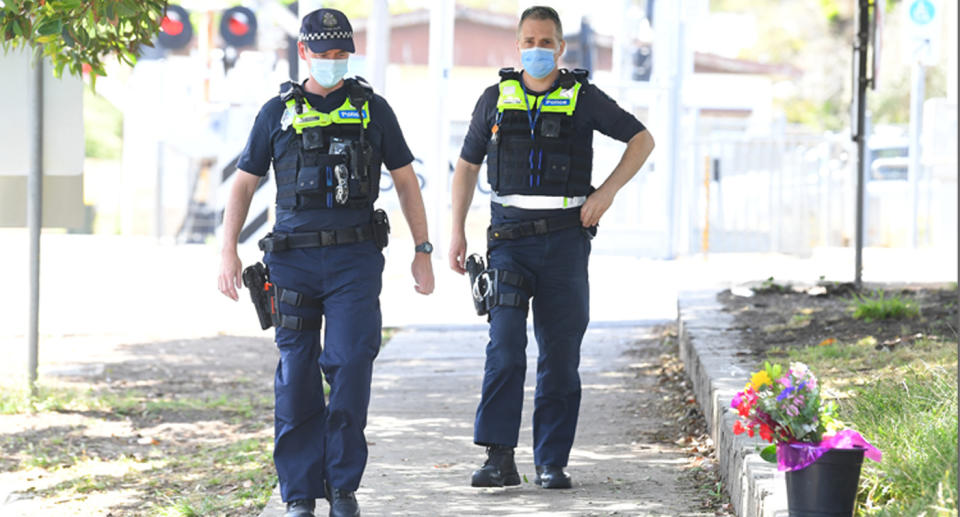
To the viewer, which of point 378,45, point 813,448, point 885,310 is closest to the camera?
point 813,448

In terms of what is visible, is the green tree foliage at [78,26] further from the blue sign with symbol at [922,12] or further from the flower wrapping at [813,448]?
the blue sign with symbol at [922,12]

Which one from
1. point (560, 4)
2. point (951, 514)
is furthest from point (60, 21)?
point (560, 4)

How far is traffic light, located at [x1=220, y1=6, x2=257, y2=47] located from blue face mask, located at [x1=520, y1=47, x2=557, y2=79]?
1625 centimetres

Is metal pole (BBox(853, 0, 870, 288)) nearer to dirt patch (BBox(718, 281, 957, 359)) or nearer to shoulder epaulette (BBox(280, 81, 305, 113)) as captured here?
dirt patch (BBox(718, 281, 957, 359))

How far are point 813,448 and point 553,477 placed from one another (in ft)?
6.52

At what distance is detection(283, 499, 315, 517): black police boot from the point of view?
17.1 feet

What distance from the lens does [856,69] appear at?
10773 mm

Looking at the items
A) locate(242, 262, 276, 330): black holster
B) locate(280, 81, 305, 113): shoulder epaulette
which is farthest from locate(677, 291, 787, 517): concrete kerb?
locate(280, 81, 305, 113): shoulder epaulette

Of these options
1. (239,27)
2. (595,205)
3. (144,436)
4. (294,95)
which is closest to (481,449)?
(595,205)

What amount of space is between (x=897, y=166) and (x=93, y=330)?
15.4 m

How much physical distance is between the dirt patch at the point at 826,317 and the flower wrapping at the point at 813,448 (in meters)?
3.48

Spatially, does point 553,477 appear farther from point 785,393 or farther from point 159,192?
point 159,192

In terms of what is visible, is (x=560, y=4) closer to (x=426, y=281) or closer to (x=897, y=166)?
(x=897, y=166)

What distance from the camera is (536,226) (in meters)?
5.71
